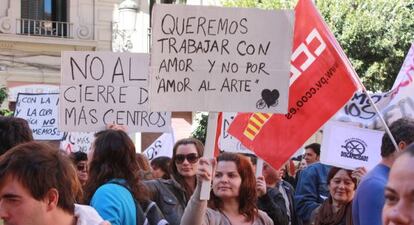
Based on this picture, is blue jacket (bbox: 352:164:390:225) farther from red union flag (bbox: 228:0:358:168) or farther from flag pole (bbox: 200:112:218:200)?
red union flag (bbox: 228:0:358:168)

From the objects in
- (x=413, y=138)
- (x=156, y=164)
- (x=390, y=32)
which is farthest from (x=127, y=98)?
(x=390, y=32)

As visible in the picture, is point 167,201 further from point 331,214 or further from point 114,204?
point 114,204

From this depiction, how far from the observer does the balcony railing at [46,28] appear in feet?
71.6

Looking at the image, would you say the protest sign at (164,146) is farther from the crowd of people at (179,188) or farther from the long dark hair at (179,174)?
the long dark hair at (179,174)

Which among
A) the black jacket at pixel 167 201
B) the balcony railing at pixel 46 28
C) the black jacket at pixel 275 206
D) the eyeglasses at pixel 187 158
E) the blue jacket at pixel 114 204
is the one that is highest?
the balcony railing at pixel 46 28

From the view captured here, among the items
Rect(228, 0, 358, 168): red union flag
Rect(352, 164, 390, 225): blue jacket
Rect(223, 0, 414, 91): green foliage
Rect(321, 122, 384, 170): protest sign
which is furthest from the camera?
Rect(223, 0, 414, 91): green foliage

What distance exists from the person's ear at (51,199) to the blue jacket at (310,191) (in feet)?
13.6

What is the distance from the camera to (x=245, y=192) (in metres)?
5.27

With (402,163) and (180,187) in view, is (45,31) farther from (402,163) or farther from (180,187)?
(402,163)

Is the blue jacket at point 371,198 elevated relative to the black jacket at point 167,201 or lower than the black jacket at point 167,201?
elevated

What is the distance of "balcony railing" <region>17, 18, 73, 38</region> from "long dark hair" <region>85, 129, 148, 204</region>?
17594mm

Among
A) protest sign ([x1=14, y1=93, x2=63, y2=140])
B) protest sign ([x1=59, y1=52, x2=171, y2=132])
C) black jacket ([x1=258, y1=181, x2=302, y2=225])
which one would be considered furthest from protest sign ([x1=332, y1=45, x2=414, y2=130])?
protest sign ([x1=14, y1=93, x2=63, y2=140])

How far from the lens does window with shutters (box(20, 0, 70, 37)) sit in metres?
22.0

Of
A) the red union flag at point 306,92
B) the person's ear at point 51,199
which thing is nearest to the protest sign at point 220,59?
the red union flag at point 306,92
